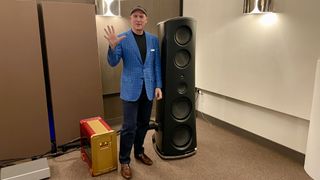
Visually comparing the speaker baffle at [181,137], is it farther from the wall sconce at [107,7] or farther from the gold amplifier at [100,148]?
the wall sconce at [107,7]

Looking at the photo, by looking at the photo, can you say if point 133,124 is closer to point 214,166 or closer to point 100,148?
point 100,148

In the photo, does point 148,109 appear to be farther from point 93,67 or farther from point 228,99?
point 228,99

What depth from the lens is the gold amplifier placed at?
205 centimetres

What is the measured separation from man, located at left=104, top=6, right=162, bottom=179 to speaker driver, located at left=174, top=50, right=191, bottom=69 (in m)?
0.18

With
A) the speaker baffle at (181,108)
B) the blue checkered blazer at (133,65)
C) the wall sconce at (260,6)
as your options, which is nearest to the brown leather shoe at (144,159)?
the speaker baffle at (181,108)

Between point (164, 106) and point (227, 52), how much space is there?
1086mm

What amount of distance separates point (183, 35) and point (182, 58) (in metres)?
0.20

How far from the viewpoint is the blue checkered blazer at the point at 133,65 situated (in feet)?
6.35

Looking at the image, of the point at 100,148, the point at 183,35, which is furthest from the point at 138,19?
the point at 100,148

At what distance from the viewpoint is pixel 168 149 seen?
2.34 meters

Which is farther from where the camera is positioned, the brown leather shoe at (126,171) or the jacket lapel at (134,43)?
the brown leather shoe at (126,171)

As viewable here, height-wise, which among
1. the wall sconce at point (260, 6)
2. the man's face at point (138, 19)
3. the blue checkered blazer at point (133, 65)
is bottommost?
the blue checkered blazer at point (133, 65)

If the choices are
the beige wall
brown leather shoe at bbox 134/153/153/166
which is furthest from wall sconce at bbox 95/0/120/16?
brown leather shoe at bbox 134/153/153/166

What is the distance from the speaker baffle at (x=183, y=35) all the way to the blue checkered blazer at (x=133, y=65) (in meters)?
0.23
